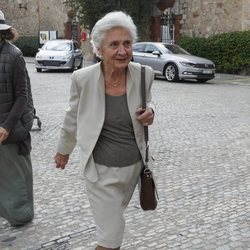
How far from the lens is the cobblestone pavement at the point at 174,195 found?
4.00 metres

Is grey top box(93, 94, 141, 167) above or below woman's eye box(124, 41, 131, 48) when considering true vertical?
below

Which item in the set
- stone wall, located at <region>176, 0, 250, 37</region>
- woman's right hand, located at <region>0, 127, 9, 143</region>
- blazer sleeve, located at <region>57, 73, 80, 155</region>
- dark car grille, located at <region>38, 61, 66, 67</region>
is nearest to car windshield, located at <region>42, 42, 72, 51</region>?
dark car grille, located at <region>38, 61, 66, 67</region>

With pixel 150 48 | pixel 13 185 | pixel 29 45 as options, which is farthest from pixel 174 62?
pixel 29 45

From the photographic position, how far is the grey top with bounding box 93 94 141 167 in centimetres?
290

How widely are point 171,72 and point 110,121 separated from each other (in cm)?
1563

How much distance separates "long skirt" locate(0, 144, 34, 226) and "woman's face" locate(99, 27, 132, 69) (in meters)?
1.61

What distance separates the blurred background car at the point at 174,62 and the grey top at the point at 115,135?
1509 centimetres

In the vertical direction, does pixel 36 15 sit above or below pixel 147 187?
above

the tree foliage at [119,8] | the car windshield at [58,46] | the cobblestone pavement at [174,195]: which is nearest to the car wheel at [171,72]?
the car windshield at [58,46]

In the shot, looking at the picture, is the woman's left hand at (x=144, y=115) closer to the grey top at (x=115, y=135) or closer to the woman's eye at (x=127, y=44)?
the grey top at (x=115, y=135)

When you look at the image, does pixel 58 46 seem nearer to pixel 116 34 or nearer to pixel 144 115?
pixel 116 34

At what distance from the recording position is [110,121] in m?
2.90

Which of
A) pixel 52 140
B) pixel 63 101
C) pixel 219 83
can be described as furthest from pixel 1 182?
pixel 219 83

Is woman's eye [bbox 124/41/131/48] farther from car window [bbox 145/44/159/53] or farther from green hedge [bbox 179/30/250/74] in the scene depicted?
green hedge [bbox 179/30/250/74]
